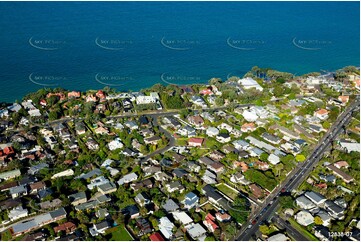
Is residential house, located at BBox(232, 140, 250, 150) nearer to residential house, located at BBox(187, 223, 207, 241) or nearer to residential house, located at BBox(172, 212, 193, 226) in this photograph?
residential house, located at BBox(172, 212, 193, 226)

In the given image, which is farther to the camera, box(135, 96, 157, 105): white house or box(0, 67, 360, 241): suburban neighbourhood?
box(135, 96, 157, 105): white house

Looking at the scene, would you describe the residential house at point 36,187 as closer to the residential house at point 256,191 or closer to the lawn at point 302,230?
the residential house at point 256,191

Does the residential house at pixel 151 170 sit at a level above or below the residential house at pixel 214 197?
below

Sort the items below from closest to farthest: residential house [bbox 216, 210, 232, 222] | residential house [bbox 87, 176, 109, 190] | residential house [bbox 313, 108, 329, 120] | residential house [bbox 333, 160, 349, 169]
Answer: residential house [bbox 216, 210, 232, 222] → residential house [bbox 87, 176, 109, 190] → residential house [bbox 333, 160, 349, 169] → residential house [bbox 313, 108, 329, 120]

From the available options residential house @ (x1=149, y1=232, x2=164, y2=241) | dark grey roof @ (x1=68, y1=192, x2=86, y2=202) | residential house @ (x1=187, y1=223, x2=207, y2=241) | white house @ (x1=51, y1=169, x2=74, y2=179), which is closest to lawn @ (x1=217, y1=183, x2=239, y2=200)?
residential house @ (x1=187, y1=223, x2=207, y2=241)

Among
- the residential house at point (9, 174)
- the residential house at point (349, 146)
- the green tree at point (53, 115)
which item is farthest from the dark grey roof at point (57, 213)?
the residential house at point (349, 146)

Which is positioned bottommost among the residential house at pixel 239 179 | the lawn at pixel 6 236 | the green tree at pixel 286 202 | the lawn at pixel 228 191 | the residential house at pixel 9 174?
the lawn at pixel 6 236

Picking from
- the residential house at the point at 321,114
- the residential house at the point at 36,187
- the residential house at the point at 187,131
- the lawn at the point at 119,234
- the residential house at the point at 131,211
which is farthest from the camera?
the residential house at the point at 321,114
